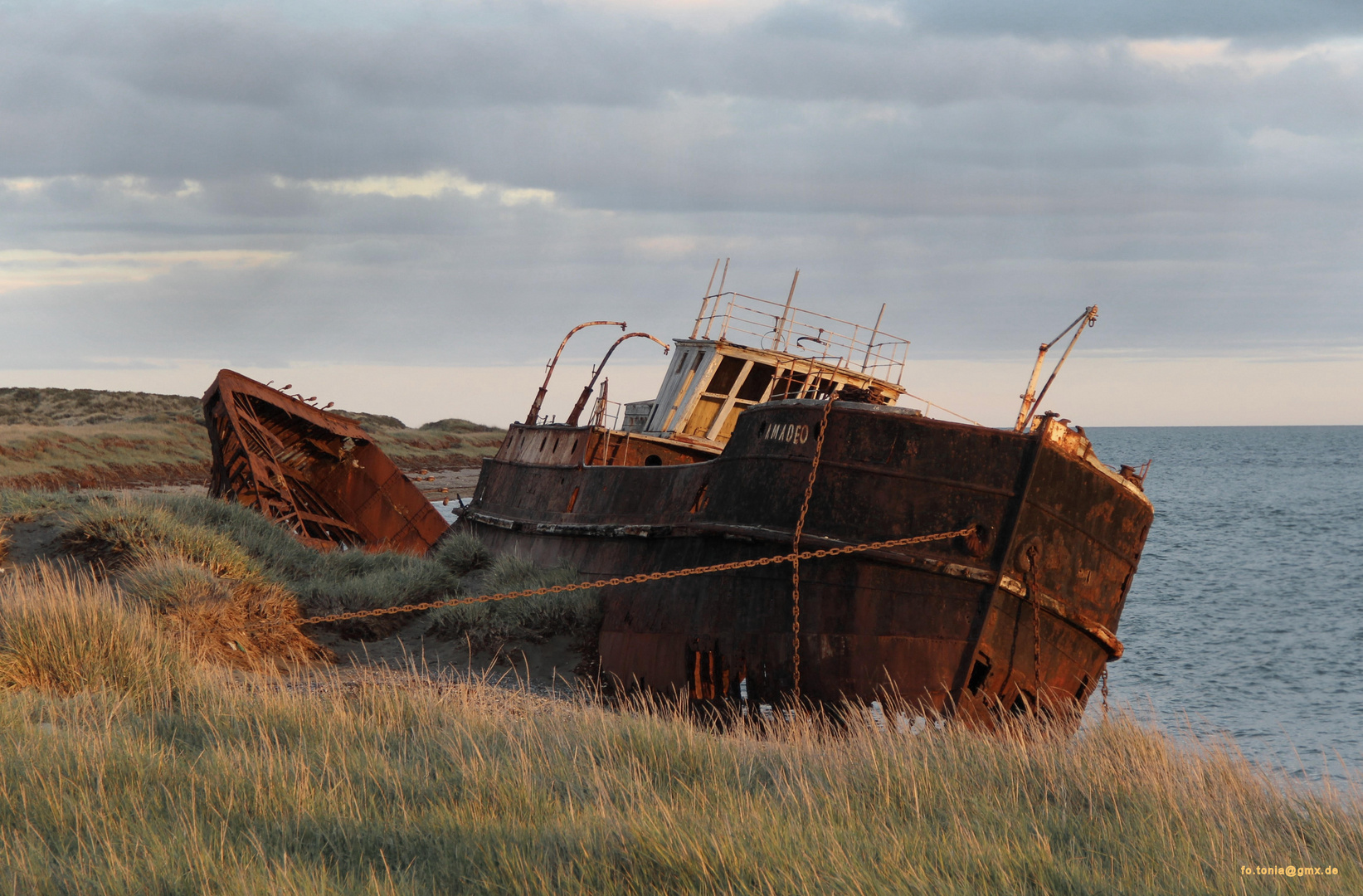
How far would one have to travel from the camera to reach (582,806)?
4.40 m

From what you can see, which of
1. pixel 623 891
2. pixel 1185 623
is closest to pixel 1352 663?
pixel 1185 623

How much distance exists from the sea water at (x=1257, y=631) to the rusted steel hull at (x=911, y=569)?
3.29 feet

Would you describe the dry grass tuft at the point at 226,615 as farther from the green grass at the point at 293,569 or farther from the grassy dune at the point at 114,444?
the grassy dune at the point at 114,444

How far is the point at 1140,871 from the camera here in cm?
378

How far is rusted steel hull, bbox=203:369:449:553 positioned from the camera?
16.0 meters

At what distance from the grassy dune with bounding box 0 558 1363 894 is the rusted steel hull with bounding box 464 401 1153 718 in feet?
5.29

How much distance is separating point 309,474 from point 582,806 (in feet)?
48.3

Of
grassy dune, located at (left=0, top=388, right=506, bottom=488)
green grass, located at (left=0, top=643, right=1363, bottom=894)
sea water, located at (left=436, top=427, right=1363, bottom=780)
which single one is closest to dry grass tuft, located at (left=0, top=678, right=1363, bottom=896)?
green grass, located at (left=0, top=643, right=1363, bottom=894)

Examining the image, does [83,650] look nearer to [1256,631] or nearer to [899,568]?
[899,568]

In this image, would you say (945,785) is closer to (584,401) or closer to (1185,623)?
(584,401)

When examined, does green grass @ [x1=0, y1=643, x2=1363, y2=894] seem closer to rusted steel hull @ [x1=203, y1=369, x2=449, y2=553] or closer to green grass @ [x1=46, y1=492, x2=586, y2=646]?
green grass @ [x1=46, y1=492, x2=586, y2=646]

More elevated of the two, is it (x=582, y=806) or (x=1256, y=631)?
(x=582, y=806)

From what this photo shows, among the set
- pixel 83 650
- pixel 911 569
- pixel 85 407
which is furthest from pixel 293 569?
pixel 85 407

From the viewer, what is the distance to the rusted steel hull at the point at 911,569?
788 cm
